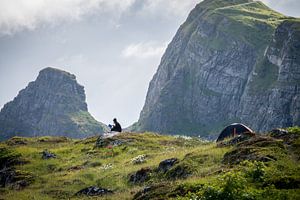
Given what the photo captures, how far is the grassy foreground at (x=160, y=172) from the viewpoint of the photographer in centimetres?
2112

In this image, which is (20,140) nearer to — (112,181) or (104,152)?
(104,152)

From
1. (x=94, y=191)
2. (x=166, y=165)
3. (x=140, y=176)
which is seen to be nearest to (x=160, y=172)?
(x=166, y=165)

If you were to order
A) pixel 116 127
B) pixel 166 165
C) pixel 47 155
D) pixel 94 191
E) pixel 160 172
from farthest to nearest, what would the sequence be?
pixel 116 127, pixel 47 155, pixel 166 165, pixel 160 172, pixel 94 191

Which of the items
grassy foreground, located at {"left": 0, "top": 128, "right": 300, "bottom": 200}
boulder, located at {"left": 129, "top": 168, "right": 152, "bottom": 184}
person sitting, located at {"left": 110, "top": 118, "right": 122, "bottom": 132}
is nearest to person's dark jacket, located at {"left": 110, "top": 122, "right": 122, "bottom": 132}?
person sitting, located at {"left": 110, "top": 118, "right": 122, "bottom": 132}

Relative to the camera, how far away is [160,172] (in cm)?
3712

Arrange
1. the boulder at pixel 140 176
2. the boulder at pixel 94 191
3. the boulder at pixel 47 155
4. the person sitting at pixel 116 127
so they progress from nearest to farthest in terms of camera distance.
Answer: the boulder at pixel 94 191
the boulder at pixel 140 176
the boulder at pixel 47 155
the person sitting at pixel 116 127

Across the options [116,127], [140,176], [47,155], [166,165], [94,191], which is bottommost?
[94,191]

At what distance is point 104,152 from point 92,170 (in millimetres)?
9528

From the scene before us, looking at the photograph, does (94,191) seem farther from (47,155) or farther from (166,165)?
(47,155)

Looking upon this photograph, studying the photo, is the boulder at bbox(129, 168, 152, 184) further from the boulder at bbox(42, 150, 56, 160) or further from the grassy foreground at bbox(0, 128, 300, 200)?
the boulder at bbox(42, 150, 56, 160)

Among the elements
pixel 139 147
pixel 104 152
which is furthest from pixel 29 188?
pixel 139 147

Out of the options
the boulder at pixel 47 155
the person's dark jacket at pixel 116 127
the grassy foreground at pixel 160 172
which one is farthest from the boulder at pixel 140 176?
the person's dark jacket at pixel 116 127

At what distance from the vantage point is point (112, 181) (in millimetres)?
38844

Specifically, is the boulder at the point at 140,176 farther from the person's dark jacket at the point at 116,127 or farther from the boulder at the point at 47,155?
the person's dark jacket at the point at 116,127
